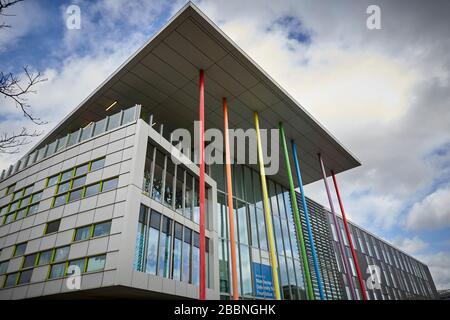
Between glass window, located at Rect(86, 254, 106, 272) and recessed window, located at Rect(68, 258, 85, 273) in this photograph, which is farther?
recessed window, located at Rect(68, 258, 85, 273)

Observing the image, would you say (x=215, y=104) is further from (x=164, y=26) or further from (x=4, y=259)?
(x=4, y=259)

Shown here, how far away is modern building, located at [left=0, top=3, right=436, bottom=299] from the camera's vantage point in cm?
1030

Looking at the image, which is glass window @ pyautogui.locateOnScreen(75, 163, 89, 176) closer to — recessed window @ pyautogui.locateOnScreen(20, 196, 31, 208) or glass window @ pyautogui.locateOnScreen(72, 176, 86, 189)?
glass window @ pyautogui.locateOnScreen(72, 176, 86, 189)

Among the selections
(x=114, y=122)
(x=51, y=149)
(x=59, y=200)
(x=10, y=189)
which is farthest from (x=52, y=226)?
(x=10, y=189)

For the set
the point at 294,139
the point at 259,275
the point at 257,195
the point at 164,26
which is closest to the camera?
the point at 164,26

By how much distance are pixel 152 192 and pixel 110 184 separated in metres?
1.73

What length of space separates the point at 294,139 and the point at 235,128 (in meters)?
4.27

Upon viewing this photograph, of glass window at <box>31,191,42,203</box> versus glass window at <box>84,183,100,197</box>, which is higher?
glass window at <box>31,191,42,203</box>

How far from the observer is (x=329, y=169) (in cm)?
2292

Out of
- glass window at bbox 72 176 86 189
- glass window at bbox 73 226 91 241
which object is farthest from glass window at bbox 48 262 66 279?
glass window at bbox 72 176 86 189

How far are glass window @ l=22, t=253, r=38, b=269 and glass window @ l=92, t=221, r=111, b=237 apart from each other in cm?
334

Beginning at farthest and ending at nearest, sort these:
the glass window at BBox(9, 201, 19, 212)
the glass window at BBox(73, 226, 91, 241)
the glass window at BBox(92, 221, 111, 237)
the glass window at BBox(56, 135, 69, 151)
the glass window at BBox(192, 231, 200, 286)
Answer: the glass window at BBox(56, 135, 69, 151), the glass window at BBox(9, 201, 19, 212), the glass window at BBox(192, 231, 200, 286), the glass window at BBox(73, 226, 91, 241), the glass window at BBox(92, 221, 111, 237)

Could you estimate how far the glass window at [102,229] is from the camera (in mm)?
10148

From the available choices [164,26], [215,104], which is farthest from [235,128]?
[164,26]
